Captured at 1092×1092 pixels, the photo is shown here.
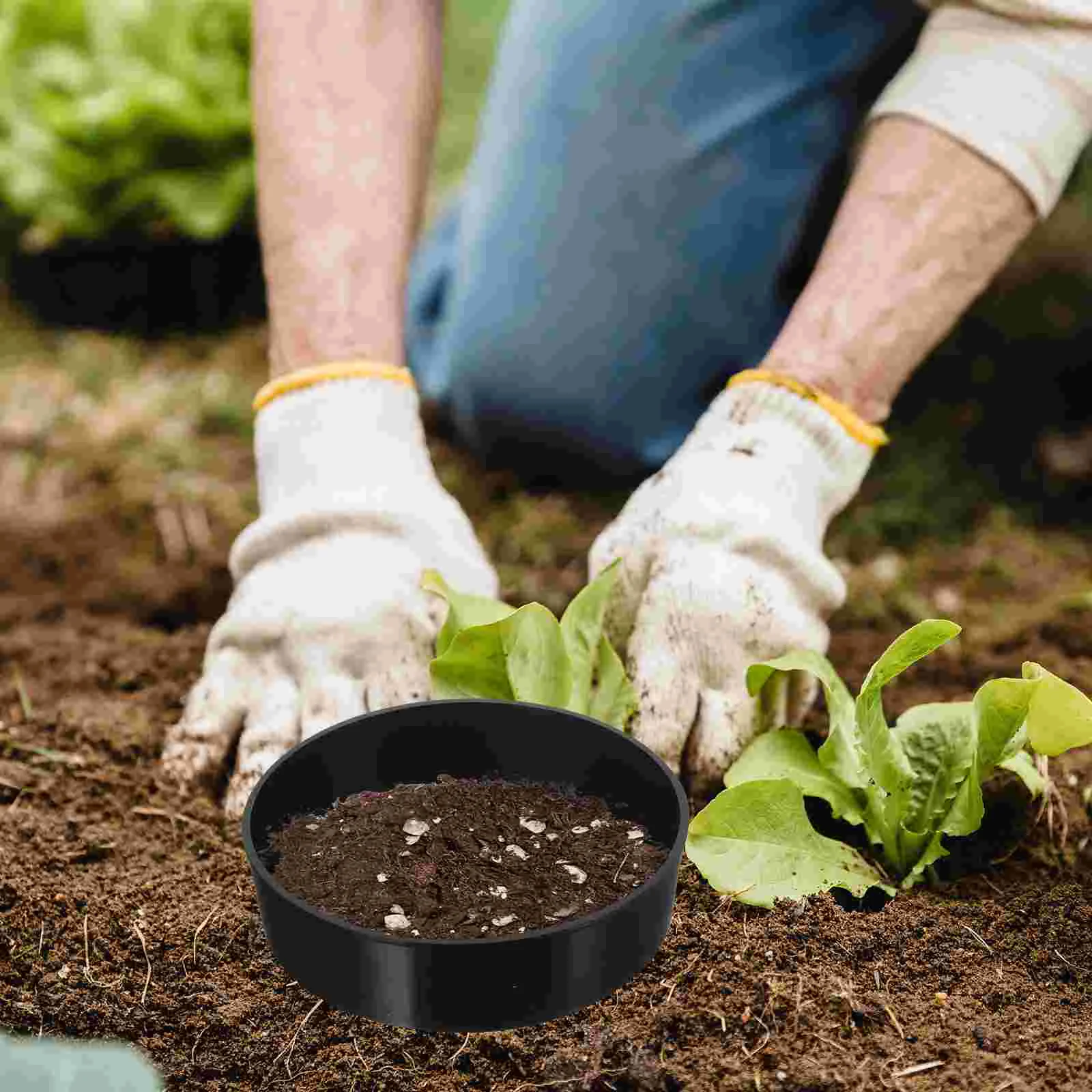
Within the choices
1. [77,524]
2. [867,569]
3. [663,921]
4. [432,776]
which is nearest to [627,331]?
[867,569]

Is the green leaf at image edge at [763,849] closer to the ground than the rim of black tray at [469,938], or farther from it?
closer to the ground

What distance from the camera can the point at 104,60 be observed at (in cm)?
312

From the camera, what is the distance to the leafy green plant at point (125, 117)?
3.03 meters

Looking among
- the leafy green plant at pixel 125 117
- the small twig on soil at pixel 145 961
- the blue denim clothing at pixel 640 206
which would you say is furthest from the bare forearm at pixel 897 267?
the leafy green plant at pixel 125 117

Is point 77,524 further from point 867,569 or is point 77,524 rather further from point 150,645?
point 867,569

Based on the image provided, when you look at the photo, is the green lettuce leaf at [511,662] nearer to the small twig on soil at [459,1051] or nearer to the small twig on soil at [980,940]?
the small twig on soil at [459,1051]

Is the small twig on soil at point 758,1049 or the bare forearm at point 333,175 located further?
the bare forearm at point 333,175

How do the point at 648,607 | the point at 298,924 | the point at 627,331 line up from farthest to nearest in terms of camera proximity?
the point at 627,331 < the point at 648,607 < the point at 298,924

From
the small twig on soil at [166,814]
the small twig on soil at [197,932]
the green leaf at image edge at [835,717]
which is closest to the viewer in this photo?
the small twig on soil at [197,932]

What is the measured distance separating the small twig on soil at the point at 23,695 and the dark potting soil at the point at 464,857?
554mm

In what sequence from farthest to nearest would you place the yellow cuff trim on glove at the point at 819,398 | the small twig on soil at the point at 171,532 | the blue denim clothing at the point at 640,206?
1. the blue denim clothing at the point at 640,206
2. the small twig on soil at the point at 171,532
3. the yellow cuff trim on glove at the point at 819,398

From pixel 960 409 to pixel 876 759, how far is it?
1.67 m

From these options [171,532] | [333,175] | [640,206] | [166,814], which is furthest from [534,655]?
[640,206]

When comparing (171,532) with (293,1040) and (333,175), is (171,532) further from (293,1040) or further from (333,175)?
(293,1040)
